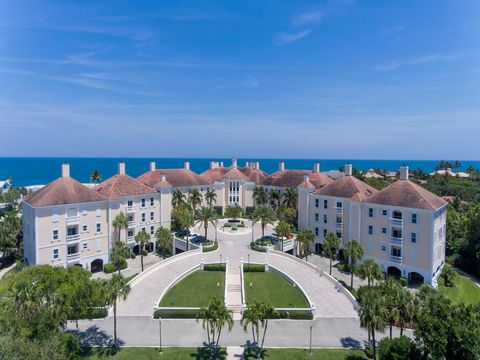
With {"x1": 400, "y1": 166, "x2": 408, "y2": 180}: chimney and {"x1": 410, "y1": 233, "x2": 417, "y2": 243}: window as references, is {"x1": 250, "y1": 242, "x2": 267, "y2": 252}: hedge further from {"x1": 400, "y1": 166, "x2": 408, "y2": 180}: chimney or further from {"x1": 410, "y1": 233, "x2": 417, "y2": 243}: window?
{"x1": 400, "y1": 166, "x2": 408, "y2": 180}: chimney

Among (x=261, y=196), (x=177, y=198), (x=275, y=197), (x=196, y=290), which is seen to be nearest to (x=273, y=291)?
(x=196, y=290)

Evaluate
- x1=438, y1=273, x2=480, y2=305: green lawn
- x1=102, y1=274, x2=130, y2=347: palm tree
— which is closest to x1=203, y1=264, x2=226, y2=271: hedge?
x1=102, y1=274, x2=130, y2=347: palm tree

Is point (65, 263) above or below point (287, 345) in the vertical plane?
above

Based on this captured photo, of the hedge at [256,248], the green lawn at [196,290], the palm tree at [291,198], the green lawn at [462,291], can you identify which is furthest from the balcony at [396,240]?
the green lawn at [196,290]

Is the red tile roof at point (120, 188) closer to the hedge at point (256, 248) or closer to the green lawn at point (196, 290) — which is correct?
the green lawn at point (196, 290)

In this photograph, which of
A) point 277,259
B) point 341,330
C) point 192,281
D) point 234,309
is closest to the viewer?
point 341,330

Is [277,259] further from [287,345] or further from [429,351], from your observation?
[429,351]

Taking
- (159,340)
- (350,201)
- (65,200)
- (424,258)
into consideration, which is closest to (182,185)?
(65,200)
